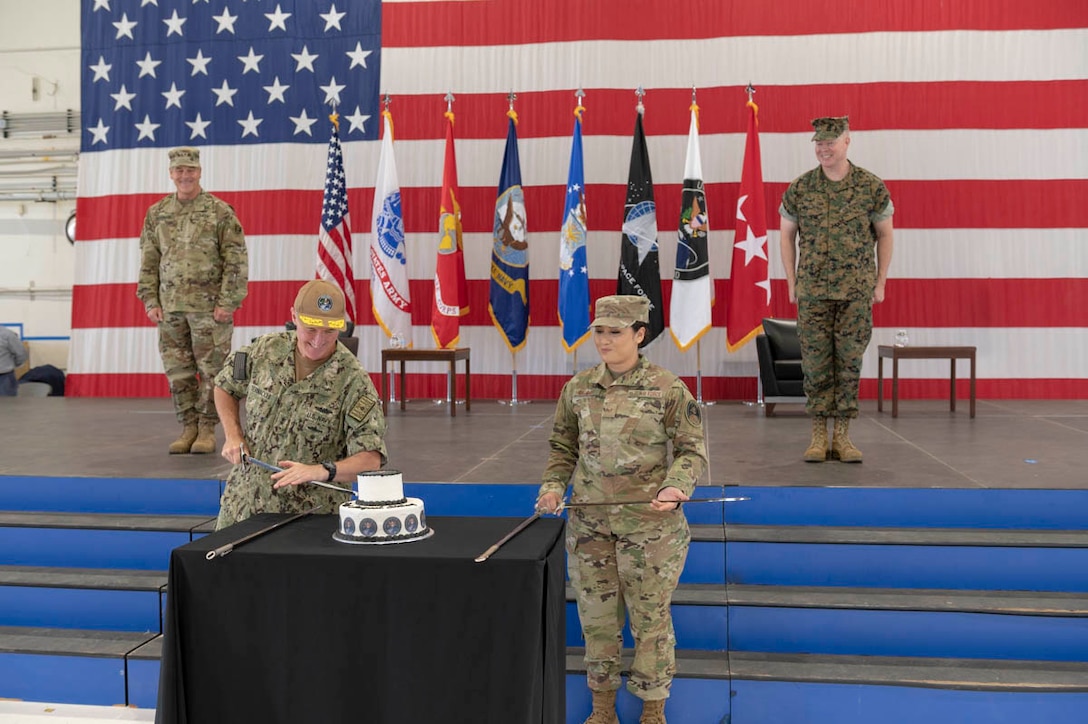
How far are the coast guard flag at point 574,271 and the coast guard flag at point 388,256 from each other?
1203 mm

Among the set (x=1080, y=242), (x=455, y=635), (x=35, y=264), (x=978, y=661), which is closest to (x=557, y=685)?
(x=455, y=635)

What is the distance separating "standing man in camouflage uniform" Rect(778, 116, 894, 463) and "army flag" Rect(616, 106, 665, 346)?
2.56m

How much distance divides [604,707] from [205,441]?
2.89 m

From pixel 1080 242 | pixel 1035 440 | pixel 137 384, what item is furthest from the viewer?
pixel 137 384

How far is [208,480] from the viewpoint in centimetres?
400

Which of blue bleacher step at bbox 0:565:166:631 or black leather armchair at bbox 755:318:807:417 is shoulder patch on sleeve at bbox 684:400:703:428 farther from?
black leather armchair at bbox 755:318:807:417

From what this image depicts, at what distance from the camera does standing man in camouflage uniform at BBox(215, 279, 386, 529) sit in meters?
2.51

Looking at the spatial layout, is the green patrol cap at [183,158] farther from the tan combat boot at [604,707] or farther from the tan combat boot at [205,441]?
the tan combat boot at [604,707]

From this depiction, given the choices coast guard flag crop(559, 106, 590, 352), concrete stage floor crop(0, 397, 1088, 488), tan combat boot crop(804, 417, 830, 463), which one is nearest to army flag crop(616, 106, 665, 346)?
coast guard flag crop(559, 106, 590, 352)

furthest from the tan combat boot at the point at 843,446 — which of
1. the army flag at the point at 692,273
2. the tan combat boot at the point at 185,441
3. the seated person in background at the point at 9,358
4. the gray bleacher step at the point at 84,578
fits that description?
the seated person in background at the point at 9,358

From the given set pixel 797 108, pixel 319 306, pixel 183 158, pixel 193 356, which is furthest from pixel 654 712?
pixel 797 108

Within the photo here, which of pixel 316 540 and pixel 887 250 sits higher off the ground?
pixel 887 250

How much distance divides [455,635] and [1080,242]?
6.93 metres

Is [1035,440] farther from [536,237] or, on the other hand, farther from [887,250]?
[536,237]
